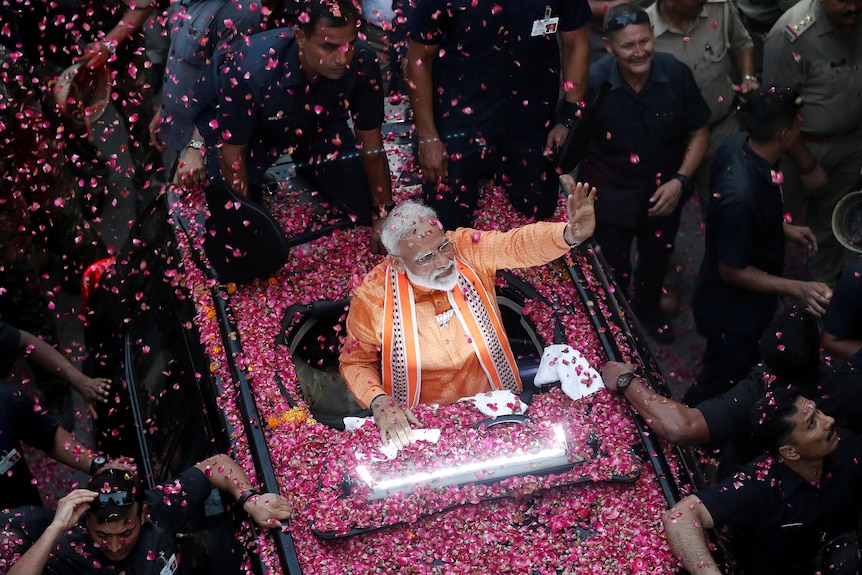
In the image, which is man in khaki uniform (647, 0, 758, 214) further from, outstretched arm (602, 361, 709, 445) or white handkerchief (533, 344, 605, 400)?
outstretched arm (602, 361, 709, 445)

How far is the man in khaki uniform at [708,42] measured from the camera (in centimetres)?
726

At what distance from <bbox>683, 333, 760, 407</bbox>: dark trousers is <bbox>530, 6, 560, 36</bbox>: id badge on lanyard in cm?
210

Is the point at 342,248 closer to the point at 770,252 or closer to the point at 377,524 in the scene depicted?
the point at 377,524

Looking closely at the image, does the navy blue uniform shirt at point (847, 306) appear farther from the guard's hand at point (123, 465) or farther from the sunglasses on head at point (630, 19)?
Answer: the guard's hand at point (123, 465)

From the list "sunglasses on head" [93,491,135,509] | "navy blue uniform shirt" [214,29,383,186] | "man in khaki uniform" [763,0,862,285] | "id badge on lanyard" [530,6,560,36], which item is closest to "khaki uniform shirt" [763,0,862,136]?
"man in khaki uniform" [763,0,862,285]

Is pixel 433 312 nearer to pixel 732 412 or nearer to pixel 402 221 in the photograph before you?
pixel 402 221

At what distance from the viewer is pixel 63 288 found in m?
8.23

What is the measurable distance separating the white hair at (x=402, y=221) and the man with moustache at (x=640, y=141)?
187cm

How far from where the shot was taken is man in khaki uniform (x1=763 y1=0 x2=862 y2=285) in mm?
7102

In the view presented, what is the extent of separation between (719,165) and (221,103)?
2.74m

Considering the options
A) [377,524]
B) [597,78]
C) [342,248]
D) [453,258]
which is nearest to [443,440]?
[377,524]

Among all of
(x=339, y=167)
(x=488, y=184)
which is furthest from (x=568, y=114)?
(x=339, y=167)

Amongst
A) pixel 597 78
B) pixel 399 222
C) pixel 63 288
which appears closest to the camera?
pixel 399 222

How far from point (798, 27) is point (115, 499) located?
5004 millimetres
